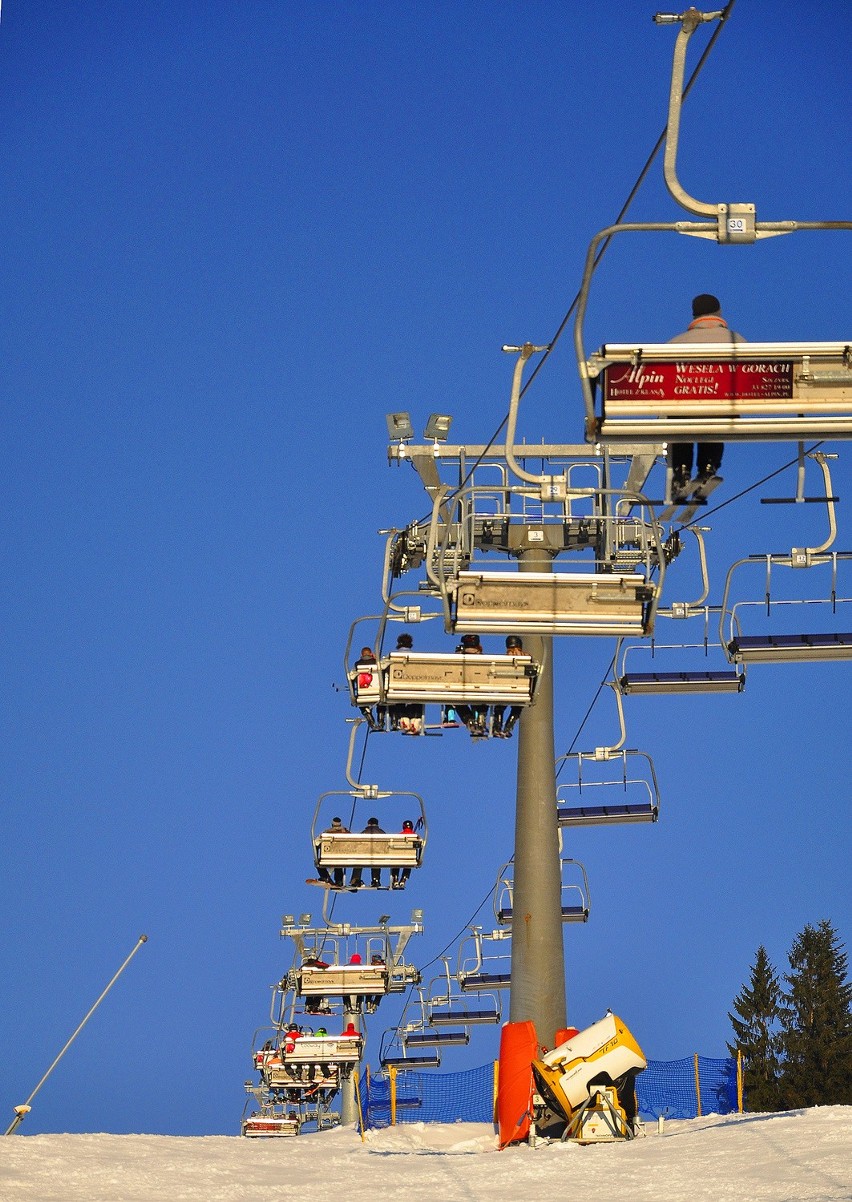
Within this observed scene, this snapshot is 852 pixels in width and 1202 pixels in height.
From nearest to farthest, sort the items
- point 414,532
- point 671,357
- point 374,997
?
point 671,357 → point 414,532 → point 374,997

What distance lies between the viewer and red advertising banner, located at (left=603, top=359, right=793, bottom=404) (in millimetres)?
7203

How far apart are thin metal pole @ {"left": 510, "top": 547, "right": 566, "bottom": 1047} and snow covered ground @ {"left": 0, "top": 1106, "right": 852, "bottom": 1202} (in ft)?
13.5

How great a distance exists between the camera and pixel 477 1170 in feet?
41.2

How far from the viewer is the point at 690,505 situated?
349 inches

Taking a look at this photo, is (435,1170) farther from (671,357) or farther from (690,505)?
(671,357)

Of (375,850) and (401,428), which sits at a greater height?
(401,428)

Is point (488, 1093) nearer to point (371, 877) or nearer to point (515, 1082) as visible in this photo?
point (371, 877)

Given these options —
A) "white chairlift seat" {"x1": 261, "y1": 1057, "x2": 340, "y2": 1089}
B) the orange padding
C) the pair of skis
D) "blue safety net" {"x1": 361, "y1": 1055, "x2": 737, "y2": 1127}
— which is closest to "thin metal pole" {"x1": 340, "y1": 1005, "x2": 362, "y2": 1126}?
"white chairlift seat" {"x1": 261, "y1": 1057, "x2": 340, "y2": 1089}

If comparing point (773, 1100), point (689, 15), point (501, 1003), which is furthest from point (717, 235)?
point (773, 1100)

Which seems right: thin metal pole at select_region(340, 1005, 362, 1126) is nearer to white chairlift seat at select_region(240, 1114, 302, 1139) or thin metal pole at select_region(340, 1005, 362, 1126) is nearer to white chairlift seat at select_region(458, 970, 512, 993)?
white chairlift seat at select_region(458, 970, 512, 993)

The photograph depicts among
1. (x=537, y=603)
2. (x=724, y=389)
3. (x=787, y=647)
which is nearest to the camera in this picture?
(x=724, y=389)

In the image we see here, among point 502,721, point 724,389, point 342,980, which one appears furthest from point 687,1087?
point 724,389

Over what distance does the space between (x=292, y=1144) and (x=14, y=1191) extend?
847 centimetres

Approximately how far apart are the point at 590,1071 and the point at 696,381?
30.1 feet
